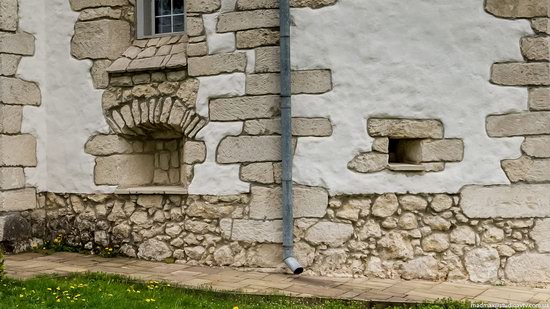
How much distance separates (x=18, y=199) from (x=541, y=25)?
5.55 metres

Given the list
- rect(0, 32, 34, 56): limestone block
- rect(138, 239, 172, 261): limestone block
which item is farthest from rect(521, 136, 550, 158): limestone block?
rect(0, 32, 34, 56): limestone block

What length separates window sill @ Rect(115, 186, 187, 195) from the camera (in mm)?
6719

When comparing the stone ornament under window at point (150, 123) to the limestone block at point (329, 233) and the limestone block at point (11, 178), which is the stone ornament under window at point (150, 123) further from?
the limestone block at point (329, 233)

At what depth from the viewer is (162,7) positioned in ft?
24.4

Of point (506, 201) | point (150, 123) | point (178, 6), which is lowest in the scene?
point (506, 201)

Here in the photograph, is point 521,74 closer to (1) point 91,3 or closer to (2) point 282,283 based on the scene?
(2) point 282,283

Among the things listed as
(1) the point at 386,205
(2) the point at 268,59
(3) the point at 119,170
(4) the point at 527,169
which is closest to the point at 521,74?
(4) the point at 527,169

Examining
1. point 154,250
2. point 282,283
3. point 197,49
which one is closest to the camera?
point 282,283

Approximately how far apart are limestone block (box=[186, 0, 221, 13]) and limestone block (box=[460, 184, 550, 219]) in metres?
2.96

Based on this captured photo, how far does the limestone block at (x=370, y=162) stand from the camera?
19.9 ft

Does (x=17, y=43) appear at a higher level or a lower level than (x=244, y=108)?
higher

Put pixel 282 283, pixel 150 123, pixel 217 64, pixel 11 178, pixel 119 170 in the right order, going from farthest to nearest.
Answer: pixel 11 178
pixel 119 170
pixel 150 123
pixel 217 64
pixel 282 283

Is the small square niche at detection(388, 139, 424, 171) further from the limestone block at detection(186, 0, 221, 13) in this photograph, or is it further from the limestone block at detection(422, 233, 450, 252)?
the limestone block at detection(186, 0, 221, 13)

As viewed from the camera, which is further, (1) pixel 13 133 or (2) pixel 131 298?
(1) pixel 13 133
